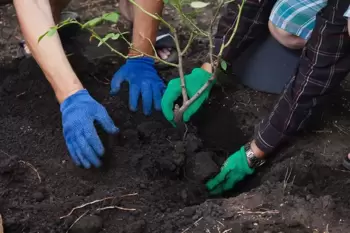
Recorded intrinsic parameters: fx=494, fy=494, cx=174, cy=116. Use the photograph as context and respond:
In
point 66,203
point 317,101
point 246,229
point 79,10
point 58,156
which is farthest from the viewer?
point 79,10

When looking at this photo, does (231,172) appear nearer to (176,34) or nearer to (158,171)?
(158,171)

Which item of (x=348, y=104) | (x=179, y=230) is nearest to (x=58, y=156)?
(x=179, y=230)

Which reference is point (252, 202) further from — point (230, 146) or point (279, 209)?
point (230, 146)

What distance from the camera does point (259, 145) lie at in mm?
1802

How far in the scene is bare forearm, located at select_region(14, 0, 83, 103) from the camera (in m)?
1.86

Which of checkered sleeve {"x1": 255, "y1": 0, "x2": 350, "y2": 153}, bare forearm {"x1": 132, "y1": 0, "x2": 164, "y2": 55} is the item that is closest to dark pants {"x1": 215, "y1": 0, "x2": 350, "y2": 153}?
checkered sleeve {"x1": 255, "y1": 0, "x2": 350, "y2": 153}

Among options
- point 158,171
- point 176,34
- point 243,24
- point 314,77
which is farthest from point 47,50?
point 314,77

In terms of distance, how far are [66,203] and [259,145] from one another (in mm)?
717

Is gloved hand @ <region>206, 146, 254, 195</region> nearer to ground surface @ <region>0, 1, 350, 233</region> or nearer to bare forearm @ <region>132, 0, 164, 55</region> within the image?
ground surface @ <region>0, 1, 350, 233</region>

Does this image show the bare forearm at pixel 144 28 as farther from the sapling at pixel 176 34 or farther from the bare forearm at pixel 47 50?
the bare forearm at pixel 47 50

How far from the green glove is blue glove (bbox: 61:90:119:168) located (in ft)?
0.93

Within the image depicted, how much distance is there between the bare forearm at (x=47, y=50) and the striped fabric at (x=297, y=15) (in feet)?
2.76

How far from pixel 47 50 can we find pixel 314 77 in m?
0.99

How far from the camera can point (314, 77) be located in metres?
1.65
